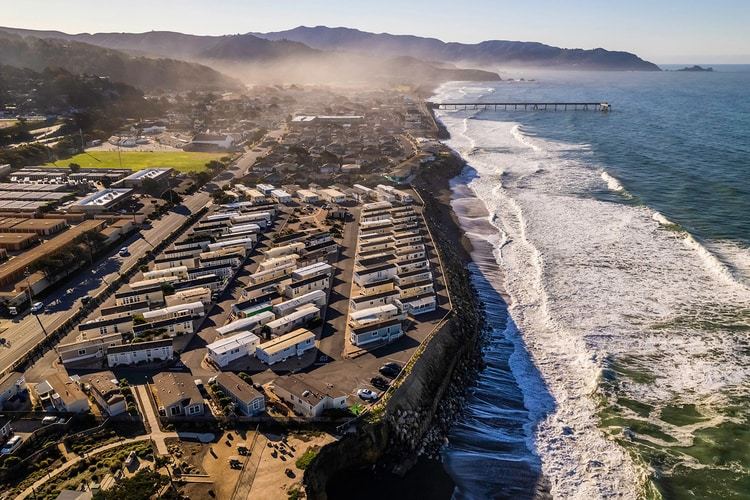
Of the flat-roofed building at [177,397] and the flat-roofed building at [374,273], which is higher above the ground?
the flat-roofed building at [374,273]

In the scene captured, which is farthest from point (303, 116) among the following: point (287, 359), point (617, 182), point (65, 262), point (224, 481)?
point (224, 481)

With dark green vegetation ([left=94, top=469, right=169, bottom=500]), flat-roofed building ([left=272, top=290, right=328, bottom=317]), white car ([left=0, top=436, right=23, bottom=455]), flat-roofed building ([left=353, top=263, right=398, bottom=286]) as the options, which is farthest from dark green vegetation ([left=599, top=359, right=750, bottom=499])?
white car ([left=0, top=436, right=23, bottom=455])

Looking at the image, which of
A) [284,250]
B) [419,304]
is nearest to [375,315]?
[419,304]

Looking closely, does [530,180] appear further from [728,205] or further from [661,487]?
[661,487]

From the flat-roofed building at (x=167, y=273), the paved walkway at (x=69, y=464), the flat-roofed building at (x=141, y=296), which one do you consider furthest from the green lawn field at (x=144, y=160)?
the paved walkway at (x=69, y=464)

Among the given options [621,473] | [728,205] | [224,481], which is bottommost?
[621,473]

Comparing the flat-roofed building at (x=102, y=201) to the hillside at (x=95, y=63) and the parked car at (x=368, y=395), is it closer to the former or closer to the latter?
the parked car at (x=368, y=395)
